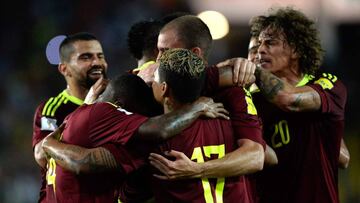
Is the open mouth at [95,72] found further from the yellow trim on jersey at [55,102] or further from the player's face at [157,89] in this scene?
the player's face at [157,89]

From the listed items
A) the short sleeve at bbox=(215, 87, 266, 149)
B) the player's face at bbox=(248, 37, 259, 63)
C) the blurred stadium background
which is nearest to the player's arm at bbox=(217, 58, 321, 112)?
the short sleeve at bbox=(215, 87, 266, 149)

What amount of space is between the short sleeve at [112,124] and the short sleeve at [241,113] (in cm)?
57

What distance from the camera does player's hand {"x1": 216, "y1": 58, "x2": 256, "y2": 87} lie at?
14.7 ft

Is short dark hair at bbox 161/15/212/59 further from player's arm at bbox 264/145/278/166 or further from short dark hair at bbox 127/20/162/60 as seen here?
short dark hair at bbox 127/20/162/60

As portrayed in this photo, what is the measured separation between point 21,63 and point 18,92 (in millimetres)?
1073

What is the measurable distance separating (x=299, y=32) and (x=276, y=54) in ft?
0.98

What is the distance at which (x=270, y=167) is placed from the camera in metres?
5.23

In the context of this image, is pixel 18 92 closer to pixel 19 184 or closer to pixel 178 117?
pixel 19 184

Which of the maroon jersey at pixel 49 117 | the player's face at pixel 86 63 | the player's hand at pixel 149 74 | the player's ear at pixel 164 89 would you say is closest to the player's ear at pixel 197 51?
the player's hand at pixel 149 74

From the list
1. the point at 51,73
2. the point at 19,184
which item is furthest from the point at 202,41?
the point at 51,73

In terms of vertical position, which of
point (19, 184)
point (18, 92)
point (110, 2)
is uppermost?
point (110, 2)

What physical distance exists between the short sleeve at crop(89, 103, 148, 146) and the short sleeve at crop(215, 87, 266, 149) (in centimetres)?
57

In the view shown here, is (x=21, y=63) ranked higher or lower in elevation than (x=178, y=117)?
lower

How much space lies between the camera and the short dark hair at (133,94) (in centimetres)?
438
